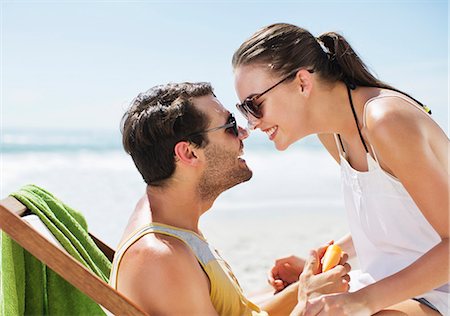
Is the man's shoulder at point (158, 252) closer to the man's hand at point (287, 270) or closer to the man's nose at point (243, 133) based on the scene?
the man's nose at point (243, 133)

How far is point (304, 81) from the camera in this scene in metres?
2.80

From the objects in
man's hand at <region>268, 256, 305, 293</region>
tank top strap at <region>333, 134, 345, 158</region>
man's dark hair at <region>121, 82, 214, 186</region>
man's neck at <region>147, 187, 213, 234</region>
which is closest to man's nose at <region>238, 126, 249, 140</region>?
man's dark hair at <region>121, 82, 214, 186</region>

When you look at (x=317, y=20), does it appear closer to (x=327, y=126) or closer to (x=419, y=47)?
(x=419, y=47)

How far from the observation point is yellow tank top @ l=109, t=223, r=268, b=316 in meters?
2.36

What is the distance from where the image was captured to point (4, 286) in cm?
250

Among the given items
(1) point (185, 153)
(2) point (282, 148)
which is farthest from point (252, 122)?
(1) point (185, 153)

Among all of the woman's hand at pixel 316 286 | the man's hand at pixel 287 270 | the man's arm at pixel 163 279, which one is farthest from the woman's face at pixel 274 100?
the man's arm at pixel 163 279

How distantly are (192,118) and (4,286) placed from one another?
96cm

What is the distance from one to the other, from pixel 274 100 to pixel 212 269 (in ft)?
2.61

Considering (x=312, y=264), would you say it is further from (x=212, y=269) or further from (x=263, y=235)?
(x=263, y=235)

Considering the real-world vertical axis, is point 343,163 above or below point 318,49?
below

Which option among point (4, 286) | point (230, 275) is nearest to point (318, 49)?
point (230, 275)

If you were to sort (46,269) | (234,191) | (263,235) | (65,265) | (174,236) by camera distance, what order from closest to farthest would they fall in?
(65,265)
(174,236)
(46,269)
(263,235)
(234,191)

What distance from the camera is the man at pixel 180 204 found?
2232 millimetres
